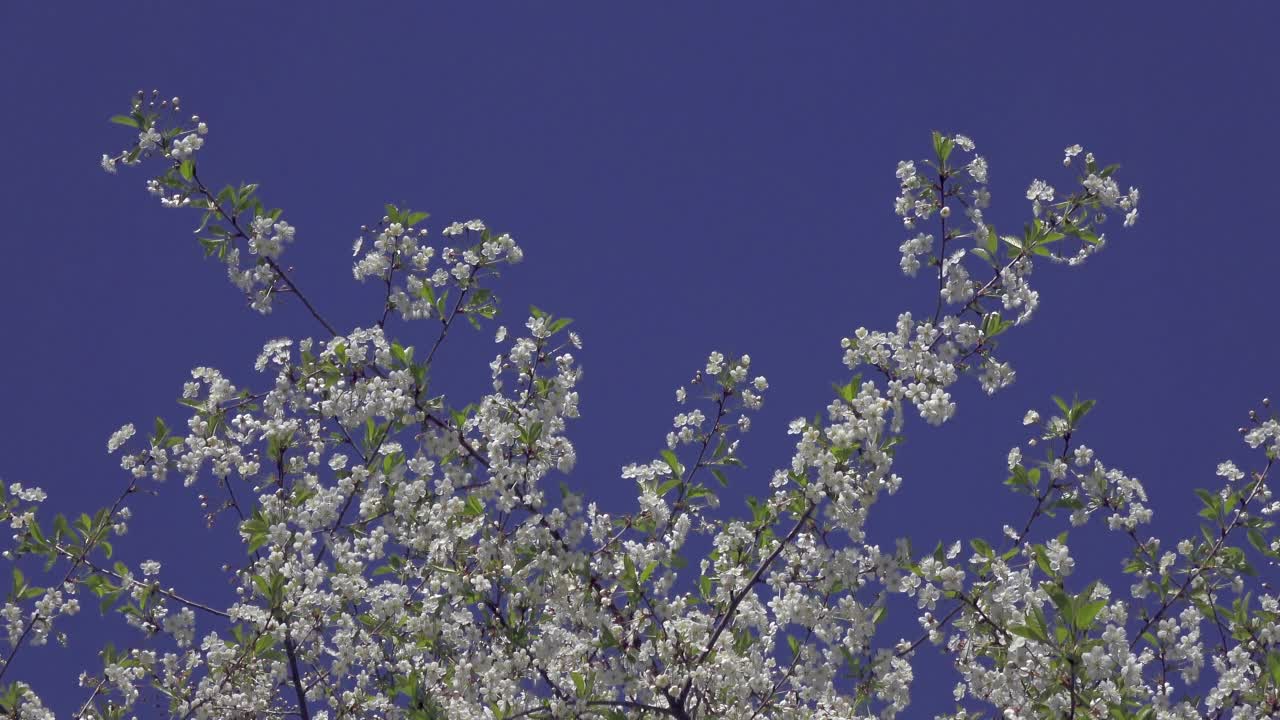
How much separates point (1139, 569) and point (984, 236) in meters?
2.03

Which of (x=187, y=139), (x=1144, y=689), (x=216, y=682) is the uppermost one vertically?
(x=187, y=139)

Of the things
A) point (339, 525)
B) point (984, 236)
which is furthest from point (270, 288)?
point (984, 236)

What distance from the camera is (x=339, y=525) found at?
22.2ft

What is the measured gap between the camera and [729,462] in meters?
6.86

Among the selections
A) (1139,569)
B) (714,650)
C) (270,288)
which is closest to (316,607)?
(270,288)

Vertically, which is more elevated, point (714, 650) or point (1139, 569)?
point (1139, 569)

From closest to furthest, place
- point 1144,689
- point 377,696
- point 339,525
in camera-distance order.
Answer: point 1144,689, point 339,525, point 377,696

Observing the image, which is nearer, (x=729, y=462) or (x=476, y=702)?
(x=476, y=702)

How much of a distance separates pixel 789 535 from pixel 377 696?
106 inches

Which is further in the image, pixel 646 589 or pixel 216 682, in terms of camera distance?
pixel 216 682

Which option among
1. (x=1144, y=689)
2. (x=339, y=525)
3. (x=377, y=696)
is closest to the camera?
(x=1144, y=689)

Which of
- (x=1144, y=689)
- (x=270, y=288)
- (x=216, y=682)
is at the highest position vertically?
(x=270, y=288)

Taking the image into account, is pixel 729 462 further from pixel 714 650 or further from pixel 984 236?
pixel 984 236

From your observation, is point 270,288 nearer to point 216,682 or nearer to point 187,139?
point 187,139
